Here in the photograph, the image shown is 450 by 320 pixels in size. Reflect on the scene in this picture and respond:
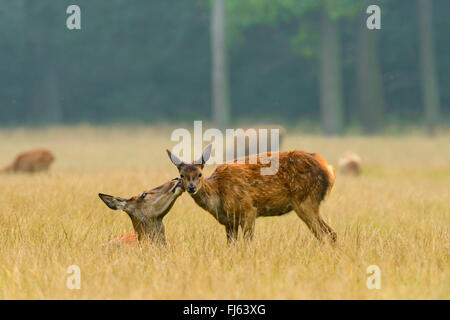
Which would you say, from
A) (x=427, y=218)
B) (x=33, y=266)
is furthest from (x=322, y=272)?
(x=427, y=218)

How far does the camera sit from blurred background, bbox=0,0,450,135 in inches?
1524

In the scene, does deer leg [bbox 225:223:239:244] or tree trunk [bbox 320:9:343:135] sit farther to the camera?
tree trunk [bbox 320:9:343:135]

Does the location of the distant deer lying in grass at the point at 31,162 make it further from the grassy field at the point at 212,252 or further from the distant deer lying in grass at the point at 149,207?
the distant deer lying in grass at the point at 149,207

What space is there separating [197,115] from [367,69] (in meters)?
12.7

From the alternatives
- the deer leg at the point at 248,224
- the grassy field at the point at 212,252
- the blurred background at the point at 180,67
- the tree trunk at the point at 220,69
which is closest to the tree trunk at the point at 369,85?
the blurred background at the point at 180,67

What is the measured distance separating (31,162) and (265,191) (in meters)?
9.89

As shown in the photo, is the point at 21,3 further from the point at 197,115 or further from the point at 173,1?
the point at 197,115

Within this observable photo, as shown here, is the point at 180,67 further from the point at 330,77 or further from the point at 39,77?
the point at 330,77

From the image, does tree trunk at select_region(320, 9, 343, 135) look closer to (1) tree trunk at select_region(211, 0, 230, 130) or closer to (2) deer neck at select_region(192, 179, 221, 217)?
(1) tree trunk at select_region(211, 0, 230, 130)

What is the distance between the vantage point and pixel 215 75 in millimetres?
29406

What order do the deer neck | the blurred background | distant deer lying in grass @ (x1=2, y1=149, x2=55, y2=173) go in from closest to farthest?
the deer neck → distant deer lying in grass @ (x1=2, y1=149, x2=55, y2=173) → the blurred background

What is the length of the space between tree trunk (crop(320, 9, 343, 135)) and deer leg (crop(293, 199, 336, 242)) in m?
25.6

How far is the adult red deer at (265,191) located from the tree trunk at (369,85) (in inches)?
1051

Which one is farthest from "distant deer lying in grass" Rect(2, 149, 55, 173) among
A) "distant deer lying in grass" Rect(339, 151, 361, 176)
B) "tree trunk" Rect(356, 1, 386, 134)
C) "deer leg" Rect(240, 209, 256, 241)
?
"tree trunk" Rect(356, 1, 386, 134)
